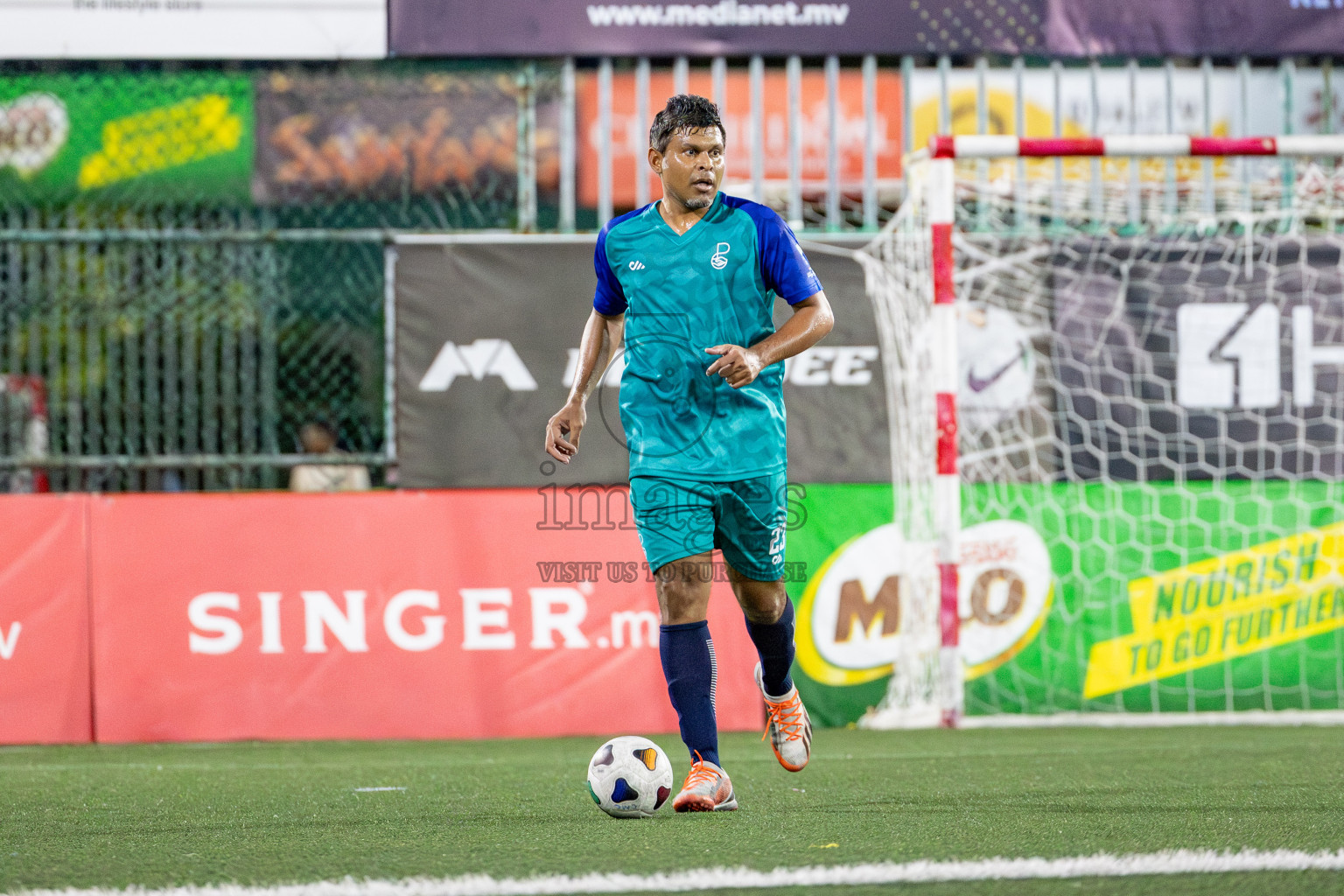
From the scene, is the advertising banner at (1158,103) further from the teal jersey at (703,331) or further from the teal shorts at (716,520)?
the teal shorts at (716,520)

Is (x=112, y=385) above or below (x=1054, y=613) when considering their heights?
above

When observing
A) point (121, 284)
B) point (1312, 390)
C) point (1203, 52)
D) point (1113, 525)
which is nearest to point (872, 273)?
point (1113, 525)

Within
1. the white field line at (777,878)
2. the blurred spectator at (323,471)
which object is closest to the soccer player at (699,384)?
the white field line at (777,878)

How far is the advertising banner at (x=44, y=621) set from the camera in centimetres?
641

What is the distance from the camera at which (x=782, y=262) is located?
12.9 ft

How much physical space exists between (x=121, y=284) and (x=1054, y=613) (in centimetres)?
513

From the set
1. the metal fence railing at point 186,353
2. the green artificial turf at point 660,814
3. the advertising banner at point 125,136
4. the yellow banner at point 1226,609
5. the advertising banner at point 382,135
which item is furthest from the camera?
the advertising banner at point 382,135

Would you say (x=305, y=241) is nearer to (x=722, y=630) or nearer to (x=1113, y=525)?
(x=722, y=630)

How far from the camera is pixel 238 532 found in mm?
6574

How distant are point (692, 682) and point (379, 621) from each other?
301 cm

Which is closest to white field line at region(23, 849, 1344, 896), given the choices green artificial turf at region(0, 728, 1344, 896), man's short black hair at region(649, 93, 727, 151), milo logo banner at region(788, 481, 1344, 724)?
green artificial turf at region(0, 728, 1344, 896)

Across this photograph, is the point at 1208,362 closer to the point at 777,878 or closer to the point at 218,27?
the point at 218,27

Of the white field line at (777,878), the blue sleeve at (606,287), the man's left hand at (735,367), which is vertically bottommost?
the white field line at (777,878)

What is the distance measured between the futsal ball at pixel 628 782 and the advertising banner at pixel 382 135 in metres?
5.42
